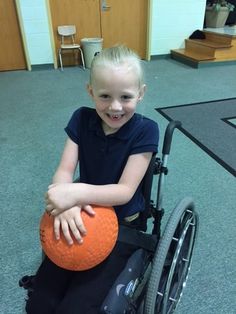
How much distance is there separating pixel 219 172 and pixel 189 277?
901mm

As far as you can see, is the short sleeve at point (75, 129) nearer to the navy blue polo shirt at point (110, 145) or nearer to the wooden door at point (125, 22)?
the navy blue polo shirt at point (110, 145)

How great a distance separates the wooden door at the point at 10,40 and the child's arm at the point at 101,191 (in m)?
4.25

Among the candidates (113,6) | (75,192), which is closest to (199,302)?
(75,192)

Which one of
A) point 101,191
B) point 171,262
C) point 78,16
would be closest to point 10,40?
point 78,16

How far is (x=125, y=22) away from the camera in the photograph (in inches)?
185

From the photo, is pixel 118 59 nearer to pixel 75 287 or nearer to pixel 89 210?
pixel 89 210

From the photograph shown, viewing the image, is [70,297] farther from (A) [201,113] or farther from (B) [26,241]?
(A) [201,113]

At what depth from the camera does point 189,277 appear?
127 centimetres

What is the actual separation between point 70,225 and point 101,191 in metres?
0.13

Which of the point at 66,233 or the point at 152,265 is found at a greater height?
the point at 66,233

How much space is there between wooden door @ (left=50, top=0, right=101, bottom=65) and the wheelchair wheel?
4.24 meters

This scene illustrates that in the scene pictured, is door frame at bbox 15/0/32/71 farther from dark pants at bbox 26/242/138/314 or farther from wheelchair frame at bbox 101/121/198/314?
dark pants at bbox 26/242/138/314

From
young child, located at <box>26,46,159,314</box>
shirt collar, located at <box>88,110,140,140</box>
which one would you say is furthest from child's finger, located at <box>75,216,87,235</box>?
shirt collar, located at <box>88,110,140,140</box>

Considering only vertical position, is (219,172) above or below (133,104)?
below
